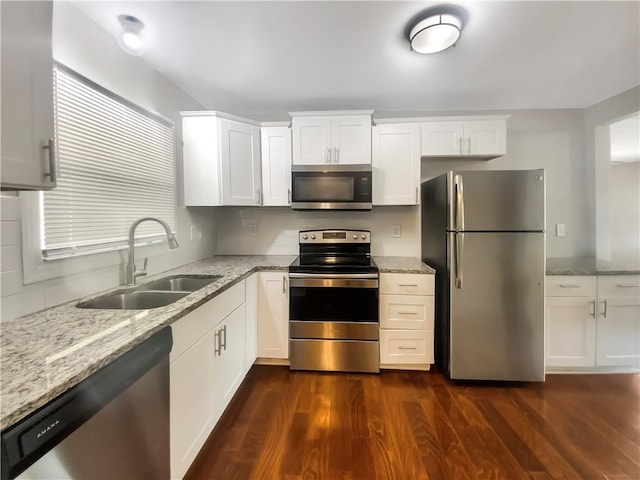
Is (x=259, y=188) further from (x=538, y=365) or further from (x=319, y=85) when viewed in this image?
(x=538, y=365)

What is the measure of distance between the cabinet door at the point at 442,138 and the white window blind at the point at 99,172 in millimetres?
2211

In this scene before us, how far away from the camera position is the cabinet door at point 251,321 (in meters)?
2.13

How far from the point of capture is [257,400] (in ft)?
6.49

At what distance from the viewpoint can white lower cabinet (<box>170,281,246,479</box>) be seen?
120cm

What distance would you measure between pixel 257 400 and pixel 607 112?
3909 millimetres

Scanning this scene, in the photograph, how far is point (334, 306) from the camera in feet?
7.47

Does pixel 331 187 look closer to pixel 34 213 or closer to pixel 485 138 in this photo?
pixel 485 138

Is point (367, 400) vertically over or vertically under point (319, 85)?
under

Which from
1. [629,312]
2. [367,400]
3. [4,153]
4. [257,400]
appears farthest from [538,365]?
[4,153]

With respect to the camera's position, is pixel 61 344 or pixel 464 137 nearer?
pixel 61 344

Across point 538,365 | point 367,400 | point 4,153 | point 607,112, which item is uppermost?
point 607,112

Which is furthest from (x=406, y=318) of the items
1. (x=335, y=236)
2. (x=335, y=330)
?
(x=335, y=236)

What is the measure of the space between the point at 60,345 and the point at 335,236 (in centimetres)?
211

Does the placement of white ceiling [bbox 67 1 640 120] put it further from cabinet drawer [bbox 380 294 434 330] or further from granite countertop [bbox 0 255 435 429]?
cabinet drawer [bbox 380 294 434 330]
